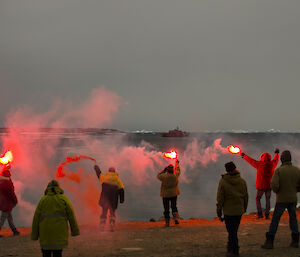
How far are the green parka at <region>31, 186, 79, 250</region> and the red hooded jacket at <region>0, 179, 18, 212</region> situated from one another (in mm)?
4631

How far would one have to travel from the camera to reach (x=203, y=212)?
30531 mm

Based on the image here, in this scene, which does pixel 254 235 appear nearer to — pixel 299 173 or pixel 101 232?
pixel 299 173

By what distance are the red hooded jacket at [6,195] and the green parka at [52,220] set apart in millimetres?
4631

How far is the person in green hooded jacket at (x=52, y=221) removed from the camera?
547 cm

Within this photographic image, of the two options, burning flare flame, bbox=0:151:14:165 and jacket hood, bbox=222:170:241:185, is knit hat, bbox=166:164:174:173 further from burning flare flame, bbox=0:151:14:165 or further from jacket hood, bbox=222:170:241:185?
burning flare flame, bbox=0:151:14:165

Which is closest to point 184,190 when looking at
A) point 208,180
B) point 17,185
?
point 208,180

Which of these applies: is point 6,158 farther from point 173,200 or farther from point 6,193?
point 173,200

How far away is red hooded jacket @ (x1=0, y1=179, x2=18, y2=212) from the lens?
31.8 feet

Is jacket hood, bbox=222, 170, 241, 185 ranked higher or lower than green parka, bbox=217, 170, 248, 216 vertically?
higher

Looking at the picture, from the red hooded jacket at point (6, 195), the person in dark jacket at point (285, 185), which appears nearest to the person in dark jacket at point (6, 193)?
the red hooded jacket at point (6, 195)

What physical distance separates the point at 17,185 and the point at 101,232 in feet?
128

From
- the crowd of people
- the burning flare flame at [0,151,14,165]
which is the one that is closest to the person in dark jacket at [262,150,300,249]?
the crowd of people

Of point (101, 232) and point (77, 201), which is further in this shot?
point (77, 201)

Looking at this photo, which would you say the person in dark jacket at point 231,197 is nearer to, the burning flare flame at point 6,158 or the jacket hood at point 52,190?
the jacket hood at point 52,190
